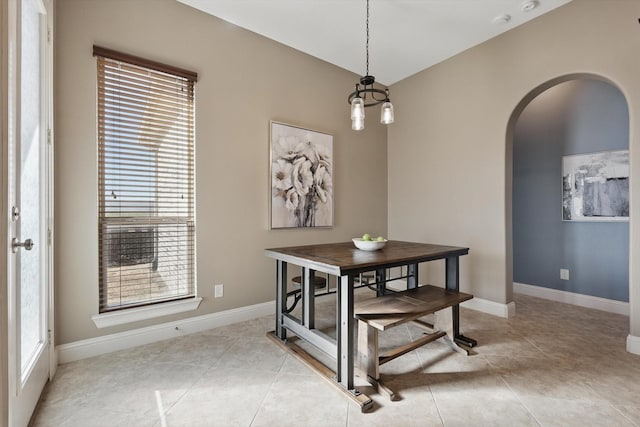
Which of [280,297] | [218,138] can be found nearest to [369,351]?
[280,297]

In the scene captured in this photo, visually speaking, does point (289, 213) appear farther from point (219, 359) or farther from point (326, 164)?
point (219, 359)

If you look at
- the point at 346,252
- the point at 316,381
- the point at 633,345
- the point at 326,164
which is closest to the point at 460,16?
the point at 326,164

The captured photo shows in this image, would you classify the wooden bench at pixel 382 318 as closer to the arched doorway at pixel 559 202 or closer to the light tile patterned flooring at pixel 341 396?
the light tile patterned flooring at pixel 341 396

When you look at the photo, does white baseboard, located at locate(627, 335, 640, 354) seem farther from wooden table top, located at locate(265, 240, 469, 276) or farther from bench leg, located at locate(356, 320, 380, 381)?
bench leg, located at locate(356, 320, 380, 381)

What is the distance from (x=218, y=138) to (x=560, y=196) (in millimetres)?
4003

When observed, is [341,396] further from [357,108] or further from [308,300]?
[357,108]

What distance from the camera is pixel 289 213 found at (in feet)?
11.0

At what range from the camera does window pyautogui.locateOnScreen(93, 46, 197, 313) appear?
2338 millimetres

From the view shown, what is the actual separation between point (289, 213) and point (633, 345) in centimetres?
309

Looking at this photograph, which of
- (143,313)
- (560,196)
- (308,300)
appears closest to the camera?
(308,300)

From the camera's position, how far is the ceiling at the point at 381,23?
2.71m

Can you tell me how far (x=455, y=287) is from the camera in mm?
2580

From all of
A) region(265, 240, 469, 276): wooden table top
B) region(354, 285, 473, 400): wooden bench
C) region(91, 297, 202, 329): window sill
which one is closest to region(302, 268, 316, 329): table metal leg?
region(265, 240, 469, 276): wooden table top

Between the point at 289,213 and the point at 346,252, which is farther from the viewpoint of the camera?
the point at 289,213
